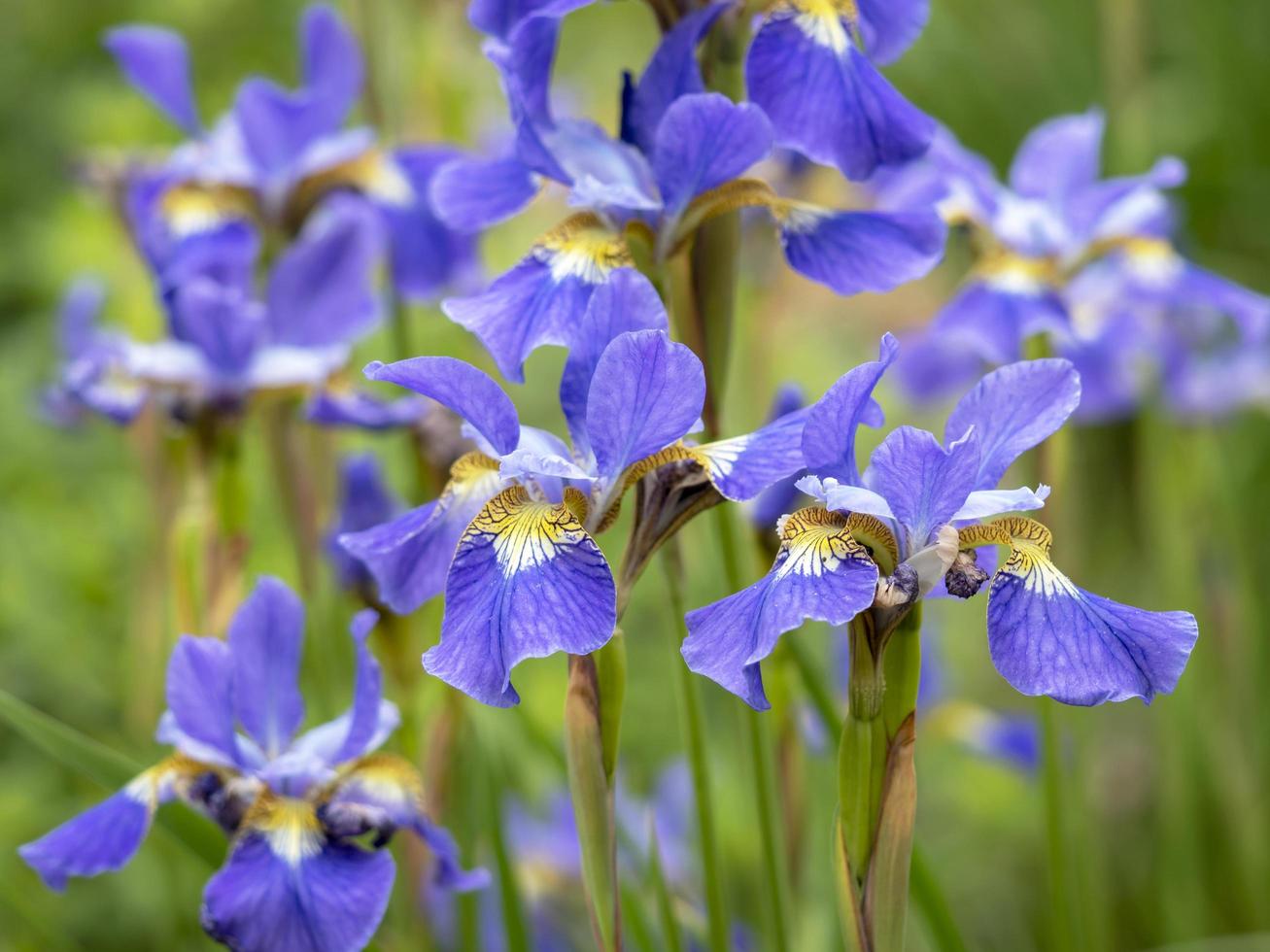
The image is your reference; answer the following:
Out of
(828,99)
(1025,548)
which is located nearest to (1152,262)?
(828,99)

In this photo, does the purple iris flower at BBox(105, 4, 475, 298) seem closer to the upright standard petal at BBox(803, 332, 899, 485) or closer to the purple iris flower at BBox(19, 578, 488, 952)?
the purple iris flower at BBox(19, 578, 488, 952)

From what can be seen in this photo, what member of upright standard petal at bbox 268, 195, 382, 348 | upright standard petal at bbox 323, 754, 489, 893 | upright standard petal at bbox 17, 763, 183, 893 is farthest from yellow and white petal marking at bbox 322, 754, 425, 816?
upright standard petal at bbox 268, 195, 382, 348

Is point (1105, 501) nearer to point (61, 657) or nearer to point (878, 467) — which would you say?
point (61, 657)

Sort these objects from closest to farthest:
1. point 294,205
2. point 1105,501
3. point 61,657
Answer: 1. point 294,205
2. point 61,657
3. point 1105,501

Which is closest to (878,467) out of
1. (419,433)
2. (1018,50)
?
(419,433)

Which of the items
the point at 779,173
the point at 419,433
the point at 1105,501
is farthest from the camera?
the point at 1105,501

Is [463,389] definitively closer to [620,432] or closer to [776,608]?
[620,432]
